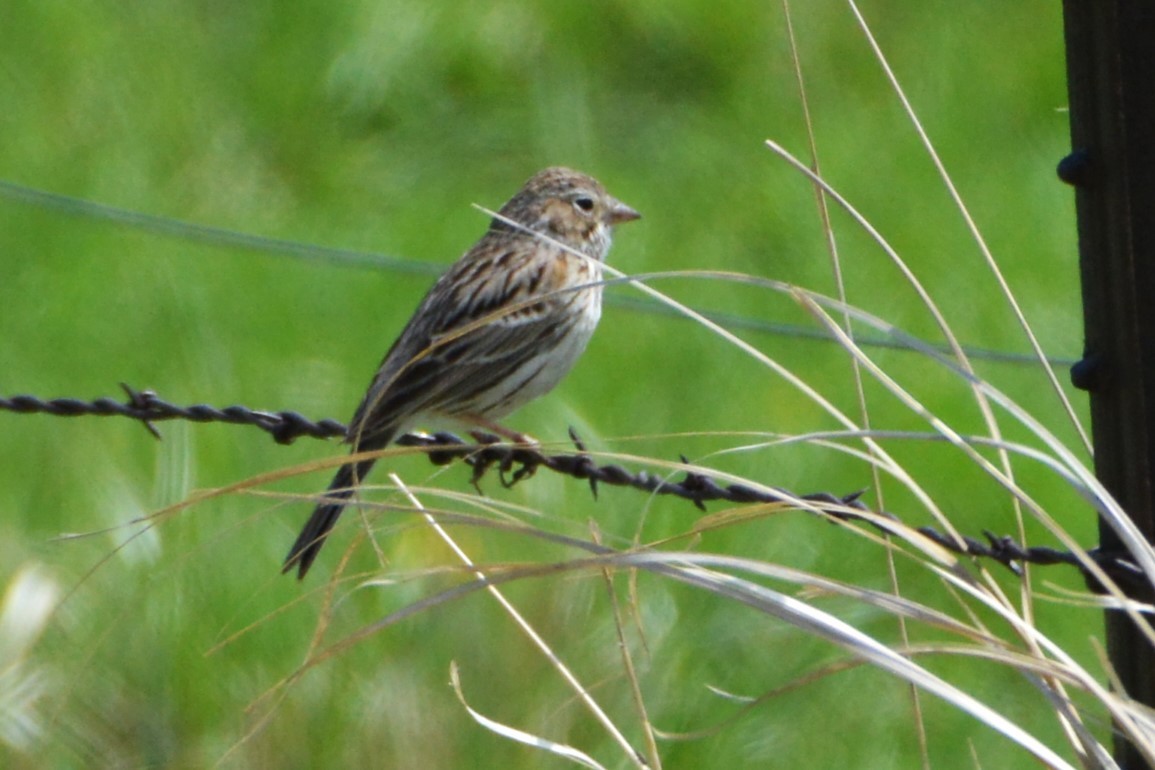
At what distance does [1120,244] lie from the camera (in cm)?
337

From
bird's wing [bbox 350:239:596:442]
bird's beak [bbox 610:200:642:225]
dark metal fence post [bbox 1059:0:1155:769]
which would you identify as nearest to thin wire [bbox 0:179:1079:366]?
bird's beak [bbox 610:200:642:225]

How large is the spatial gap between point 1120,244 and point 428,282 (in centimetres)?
663

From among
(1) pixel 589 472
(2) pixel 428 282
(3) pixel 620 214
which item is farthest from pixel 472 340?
(2) pixel 428 282

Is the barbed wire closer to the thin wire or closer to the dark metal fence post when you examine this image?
the dark metal fence post

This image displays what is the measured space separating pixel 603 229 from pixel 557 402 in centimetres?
177

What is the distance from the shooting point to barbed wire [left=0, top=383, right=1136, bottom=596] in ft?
11.2

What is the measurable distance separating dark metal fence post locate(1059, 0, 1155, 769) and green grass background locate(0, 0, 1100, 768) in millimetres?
1894

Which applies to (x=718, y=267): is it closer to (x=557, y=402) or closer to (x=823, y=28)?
(x=557, y=402)

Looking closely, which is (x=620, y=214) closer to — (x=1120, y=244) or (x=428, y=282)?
(x=428, y=282)

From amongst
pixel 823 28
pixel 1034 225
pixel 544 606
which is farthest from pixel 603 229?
pixel 823 28

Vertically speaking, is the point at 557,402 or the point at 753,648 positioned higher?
the point at 557,402

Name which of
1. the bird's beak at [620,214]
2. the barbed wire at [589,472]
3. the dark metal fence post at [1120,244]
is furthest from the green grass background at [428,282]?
the dark metal fence post at [1120,244]

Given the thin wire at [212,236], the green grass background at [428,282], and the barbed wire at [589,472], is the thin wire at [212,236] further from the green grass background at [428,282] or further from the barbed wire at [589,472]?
the barbed wire at [589,472]

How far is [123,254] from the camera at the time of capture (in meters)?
9.90
